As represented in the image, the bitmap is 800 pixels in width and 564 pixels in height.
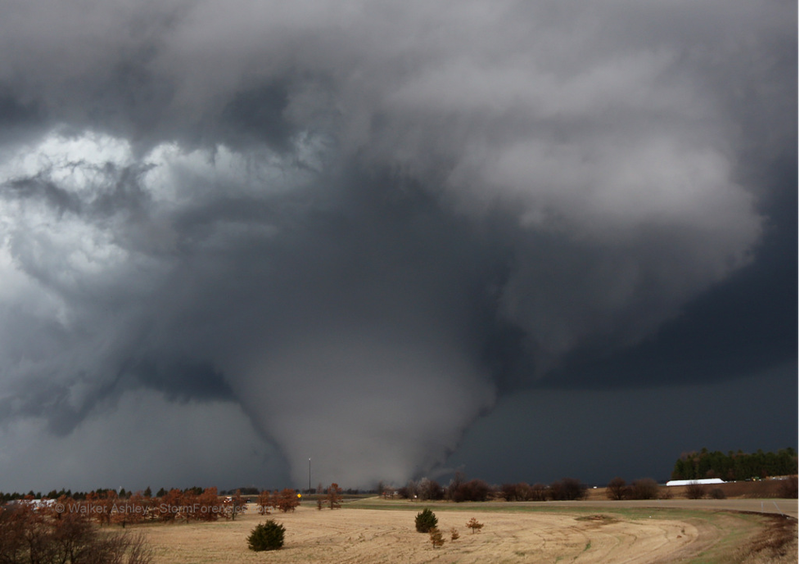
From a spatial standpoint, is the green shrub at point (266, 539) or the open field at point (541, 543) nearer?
the open field at point (541, 543)

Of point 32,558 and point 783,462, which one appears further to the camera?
point 783,462

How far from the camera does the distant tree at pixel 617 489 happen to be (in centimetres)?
12644

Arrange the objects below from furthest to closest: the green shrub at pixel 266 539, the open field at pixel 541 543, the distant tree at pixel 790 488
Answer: the distant tree at pixel 790 488
the green shrub at pixel 266 539
the open field at pixel 541 543

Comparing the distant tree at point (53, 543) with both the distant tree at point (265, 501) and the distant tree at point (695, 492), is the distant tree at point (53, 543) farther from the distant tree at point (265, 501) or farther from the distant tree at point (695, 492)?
the distant tree at point (695, 492)

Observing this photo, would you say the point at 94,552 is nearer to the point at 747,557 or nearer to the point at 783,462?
the point at 747,557

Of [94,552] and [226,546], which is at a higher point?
[94,552]

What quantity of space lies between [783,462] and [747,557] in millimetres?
130834

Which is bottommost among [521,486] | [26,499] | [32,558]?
[521,486]

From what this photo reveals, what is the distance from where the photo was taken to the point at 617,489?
129m

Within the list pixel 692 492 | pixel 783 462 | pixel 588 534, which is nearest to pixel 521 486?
pixel 692 492

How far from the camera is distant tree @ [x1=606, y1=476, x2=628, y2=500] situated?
12644 centimetres

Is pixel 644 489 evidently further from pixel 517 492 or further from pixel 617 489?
pixel 517 492

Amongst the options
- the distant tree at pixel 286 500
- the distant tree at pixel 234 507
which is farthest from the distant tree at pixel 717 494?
the distant tree at pixel 234 507

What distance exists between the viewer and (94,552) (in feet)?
68.9
